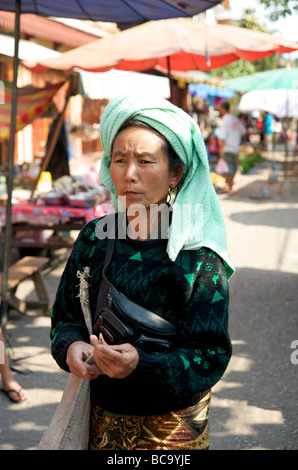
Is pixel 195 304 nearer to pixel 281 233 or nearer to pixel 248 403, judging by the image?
pixel 248 403

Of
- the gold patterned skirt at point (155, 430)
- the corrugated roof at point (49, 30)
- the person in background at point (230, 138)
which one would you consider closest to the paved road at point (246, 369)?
the gold patterned skirt at point (155, 430)

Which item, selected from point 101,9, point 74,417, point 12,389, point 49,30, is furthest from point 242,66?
point 74,417

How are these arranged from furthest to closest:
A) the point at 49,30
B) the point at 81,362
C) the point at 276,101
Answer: the point at 276,101, the point at 49,30, the point at 81,362

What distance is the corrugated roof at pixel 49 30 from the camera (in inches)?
375

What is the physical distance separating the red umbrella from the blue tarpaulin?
6.74ft

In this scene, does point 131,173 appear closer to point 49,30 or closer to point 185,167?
point 185,167

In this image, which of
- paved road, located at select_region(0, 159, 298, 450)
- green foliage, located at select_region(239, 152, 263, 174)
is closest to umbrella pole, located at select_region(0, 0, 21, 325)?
paved road, located at select_region(0, 159, 298, 450)

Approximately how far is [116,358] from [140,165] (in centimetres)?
56

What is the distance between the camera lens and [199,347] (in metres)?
1.68

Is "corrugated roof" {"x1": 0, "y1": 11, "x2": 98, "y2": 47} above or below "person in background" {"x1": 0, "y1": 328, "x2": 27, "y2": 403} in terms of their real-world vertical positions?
above

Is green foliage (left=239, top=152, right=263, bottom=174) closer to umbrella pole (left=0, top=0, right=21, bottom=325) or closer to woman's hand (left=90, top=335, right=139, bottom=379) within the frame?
umbrella pole (left=0, top=0, right=21, bottom=325)

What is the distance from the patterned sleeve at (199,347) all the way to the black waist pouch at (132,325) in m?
0.04

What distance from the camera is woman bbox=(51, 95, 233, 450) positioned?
1.67 m

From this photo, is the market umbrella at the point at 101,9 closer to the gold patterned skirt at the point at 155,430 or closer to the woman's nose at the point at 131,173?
the woman's nose at the point at 131,173
